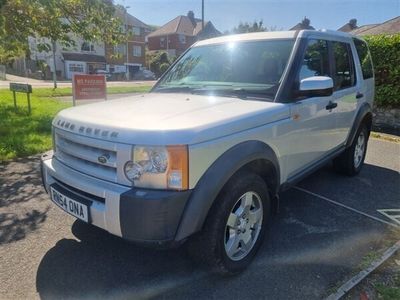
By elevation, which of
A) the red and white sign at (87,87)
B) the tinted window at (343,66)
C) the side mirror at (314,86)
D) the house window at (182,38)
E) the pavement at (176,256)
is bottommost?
the pavement at (176,256)

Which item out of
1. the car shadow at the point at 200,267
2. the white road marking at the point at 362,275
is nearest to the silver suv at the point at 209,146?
the car shadow at the point at 200,267

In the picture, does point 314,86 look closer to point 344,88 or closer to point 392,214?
point 344,88

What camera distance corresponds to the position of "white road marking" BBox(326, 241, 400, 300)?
→ 2.63 meters

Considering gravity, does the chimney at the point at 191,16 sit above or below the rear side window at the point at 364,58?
above

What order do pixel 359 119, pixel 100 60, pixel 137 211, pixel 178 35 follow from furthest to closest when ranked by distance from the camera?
pixel 178 35 < pixel 100 60 < pixel 359 119 < pixel 137 211

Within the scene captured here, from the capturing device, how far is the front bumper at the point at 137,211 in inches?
86.5

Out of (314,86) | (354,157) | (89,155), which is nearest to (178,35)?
(354,157)

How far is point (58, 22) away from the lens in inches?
314

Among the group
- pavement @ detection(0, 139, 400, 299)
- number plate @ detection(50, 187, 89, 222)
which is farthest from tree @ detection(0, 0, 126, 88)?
number plate @ detection(50, 187, 89, 222)

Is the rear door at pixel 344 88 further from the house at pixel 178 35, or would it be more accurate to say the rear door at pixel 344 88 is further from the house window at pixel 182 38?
the house window at pixel 182 38

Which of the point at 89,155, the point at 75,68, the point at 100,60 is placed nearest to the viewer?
the point at 89,155

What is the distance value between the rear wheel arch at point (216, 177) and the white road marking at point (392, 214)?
2.14 metres

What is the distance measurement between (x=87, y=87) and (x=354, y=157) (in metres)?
7.24

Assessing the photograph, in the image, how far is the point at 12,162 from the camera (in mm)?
5938
